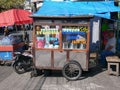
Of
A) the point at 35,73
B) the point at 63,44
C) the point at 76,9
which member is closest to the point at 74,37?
the point at 63,44

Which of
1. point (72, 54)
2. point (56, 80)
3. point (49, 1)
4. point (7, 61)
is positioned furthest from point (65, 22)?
point (7, 61)

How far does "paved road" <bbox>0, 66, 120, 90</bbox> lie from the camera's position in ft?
32.8

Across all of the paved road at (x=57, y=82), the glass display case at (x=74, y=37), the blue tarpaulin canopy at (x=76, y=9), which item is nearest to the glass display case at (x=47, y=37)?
the glass display case at (x=74, y=37)

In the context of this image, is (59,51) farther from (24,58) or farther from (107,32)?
(107,32)

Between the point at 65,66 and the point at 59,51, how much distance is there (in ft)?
2.05

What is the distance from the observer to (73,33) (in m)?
11.0

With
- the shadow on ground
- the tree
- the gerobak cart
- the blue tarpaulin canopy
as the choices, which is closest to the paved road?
the shadow on ground

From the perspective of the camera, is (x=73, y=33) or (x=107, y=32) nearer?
(x=73, y=33)

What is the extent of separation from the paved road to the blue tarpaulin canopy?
247 cm

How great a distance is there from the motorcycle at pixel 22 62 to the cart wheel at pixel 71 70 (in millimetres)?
1956

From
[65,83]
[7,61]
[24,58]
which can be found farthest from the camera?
[7,61]

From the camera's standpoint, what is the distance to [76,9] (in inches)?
493

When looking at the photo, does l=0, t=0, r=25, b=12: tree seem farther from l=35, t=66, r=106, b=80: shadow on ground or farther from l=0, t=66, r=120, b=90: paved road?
l=35, t=66, r=106, b=80: shadow on ground

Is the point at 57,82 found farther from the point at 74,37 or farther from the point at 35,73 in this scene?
the point at 74,37
